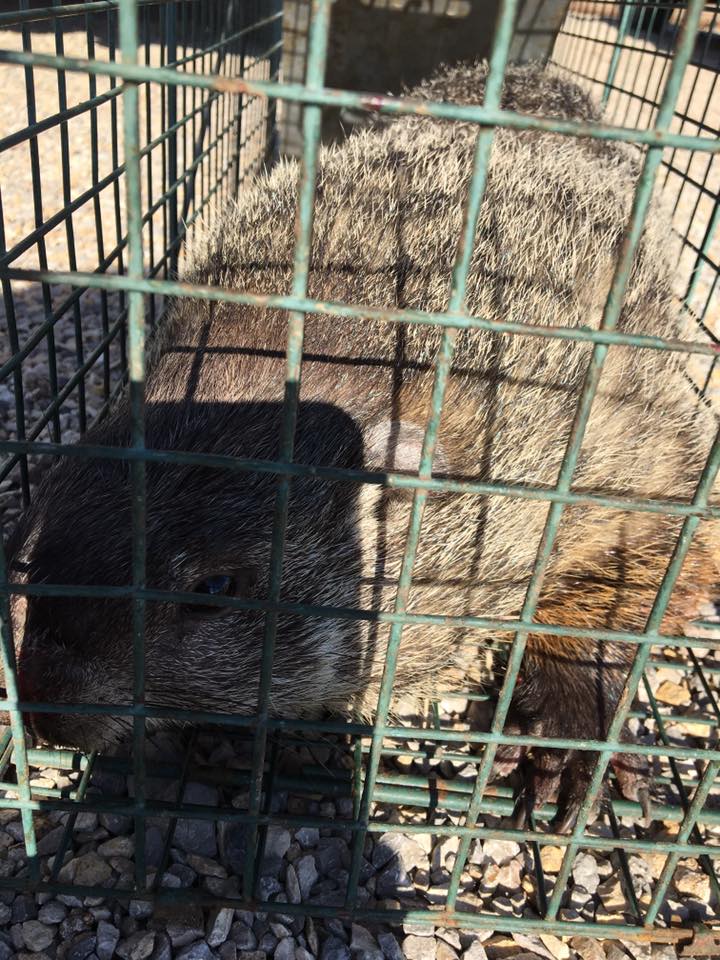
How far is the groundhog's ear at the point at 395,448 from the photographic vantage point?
7.17ft

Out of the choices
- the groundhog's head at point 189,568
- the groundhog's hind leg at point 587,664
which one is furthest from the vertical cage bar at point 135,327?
the groundhog's hind leg at point 587,664

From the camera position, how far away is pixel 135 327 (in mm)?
1242

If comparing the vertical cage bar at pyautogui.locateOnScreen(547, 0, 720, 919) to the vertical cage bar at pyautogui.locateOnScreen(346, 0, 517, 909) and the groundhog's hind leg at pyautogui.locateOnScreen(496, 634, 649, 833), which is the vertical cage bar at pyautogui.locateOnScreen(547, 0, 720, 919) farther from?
the groundhog's hind leg at pyautogui.locateOnScreen(496, 634, 649, 833)

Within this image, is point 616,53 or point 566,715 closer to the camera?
point 566,715

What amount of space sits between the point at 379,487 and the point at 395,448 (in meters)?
0.12

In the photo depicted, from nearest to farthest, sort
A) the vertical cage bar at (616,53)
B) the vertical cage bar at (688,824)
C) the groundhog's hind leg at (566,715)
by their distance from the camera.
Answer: the vertical cage bar at (688,824), the groundhog's hind leg at (566,715), the vertical cage bar at (616,53)

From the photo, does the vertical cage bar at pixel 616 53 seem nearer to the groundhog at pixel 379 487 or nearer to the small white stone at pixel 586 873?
the groundhog at pixel 379 487

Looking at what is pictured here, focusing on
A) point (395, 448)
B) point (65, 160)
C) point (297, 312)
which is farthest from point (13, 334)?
point (297, 312)

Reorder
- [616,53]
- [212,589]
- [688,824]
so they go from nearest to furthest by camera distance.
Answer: [688,824]
[212,589]
[616,53]

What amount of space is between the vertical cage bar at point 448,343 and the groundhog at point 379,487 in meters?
0.43

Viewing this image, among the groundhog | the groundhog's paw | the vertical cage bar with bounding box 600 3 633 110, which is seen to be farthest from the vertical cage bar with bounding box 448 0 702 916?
the vertical cage bar with bounding box 600 3 633 110

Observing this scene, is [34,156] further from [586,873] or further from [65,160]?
[586,873]

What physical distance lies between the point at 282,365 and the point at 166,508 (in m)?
0.52

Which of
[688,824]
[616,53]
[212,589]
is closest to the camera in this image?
[688,824]
